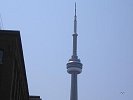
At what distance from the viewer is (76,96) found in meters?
174

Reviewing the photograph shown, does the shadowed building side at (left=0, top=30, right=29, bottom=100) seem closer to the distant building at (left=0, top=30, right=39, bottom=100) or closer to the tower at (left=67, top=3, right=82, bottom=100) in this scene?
the distant building at (left=0, top=30, right=39, bottom=100)

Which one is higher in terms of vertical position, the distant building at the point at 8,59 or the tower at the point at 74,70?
the tower at the point at 74,70

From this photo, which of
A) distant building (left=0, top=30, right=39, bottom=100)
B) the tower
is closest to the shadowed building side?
distant building (left=0, top=30, right=39, bottom=100)

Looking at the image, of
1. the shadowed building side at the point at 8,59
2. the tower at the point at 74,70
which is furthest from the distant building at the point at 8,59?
the tower at the point at 74,70

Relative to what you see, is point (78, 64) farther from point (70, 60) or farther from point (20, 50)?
point (20, 50)

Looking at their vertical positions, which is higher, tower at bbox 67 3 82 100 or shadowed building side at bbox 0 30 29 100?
tower at bbox 67 3 82 100

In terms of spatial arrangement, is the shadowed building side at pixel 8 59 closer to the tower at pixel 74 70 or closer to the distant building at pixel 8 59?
the distant building at pixel 8 59

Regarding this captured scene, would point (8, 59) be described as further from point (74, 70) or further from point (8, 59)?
→ point (74, 70)

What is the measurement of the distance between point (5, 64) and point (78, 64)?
5517 inches

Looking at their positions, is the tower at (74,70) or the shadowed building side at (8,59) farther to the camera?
the tower at (74,70)

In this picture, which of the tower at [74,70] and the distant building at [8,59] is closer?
the distant building at [8,59]

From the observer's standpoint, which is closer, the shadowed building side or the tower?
the shadowed building side

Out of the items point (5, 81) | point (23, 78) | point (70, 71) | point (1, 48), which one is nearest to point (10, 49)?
point (1, 48)

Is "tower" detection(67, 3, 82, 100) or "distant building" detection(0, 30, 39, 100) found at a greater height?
"tower" detection(67, 3, 82, 100)
